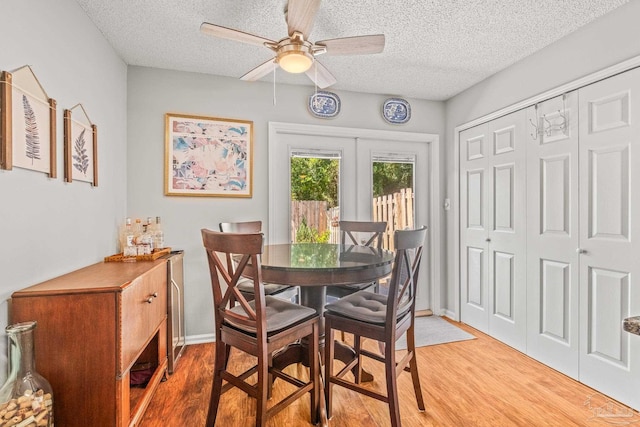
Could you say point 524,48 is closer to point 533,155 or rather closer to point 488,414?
point 533,155

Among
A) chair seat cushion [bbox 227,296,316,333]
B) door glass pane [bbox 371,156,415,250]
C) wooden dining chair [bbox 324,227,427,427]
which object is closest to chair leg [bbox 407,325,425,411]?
wooden dining chair [bbox 324,227,427,427]

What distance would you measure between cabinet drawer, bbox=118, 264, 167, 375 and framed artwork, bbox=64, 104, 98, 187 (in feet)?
2.30

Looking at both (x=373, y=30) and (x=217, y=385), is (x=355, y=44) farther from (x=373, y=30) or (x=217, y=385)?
(x=217, y=385)

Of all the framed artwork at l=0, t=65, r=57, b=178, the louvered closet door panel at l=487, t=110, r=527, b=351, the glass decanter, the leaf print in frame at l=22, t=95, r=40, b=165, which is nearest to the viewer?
the glass decanter

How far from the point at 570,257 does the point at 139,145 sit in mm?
3469

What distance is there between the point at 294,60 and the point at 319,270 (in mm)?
1153

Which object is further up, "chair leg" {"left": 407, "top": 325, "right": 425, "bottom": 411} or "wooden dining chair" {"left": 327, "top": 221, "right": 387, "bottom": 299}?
"wooden dining chair" {"left": 327, "top": 221, "right": 387, "bottom": 299}

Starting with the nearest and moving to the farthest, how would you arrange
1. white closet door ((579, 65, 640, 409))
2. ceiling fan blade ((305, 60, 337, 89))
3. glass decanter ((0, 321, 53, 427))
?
glass decanter ((0, 321, 53, 427)), white closet door ((579, 65, 640, 409)), ceiling fan blade ((305, 60, 337, 89))

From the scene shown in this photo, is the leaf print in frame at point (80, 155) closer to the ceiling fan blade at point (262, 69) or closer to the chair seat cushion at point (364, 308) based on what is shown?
the ceiling fan blade at point (262, 69)

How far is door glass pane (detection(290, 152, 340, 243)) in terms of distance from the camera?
318 cm

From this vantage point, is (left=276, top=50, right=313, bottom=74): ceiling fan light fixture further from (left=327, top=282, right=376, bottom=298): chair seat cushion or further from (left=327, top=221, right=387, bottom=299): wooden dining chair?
(left=327, top=282, right=376, bottom=298): chair seat cushion

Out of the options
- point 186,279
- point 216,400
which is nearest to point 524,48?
point 216,400

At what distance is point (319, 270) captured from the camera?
1.56 meters

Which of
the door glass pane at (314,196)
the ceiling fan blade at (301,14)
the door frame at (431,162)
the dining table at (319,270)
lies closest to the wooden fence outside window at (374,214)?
the door glass pane at (314,196)
